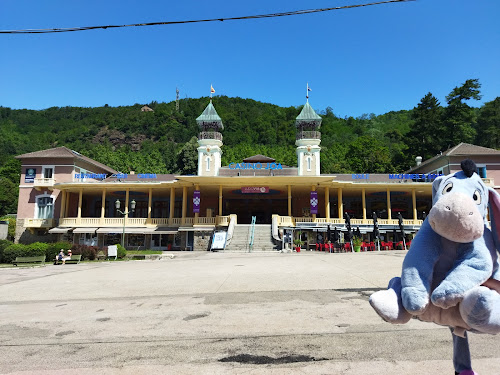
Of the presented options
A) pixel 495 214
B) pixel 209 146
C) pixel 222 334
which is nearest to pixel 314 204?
pixel 209 146

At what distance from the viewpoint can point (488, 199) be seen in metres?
3.27

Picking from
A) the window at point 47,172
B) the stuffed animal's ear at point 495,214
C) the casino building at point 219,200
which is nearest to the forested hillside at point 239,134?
the casino building at point 219,200

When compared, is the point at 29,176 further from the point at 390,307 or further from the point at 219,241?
the point at 390,307

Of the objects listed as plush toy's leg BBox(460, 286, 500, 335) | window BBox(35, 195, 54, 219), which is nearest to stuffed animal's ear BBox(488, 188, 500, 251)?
plush toy's leg BBox(460, 286, 500, 335)

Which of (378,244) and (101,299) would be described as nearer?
(101,299)

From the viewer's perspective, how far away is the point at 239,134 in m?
91.6

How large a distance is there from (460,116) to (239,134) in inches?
2009

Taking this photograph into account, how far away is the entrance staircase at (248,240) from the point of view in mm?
25422

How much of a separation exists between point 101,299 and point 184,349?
4.60 meters

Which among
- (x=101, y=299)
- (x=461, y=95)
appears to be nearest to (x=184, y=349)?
(x=101, y=299)

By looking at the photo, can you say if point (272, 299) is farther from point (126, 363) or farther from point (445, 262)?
point (445, 262)

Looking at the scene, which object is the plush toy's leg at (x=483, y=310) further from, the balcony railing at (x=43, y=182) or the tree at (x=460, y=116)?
the tree at (x=460, y=116)

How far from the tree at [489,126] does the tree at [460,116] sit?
511 centimetres

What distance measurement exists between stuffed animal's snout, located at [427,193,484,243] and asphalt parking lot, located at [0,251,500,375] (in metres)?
1.89
